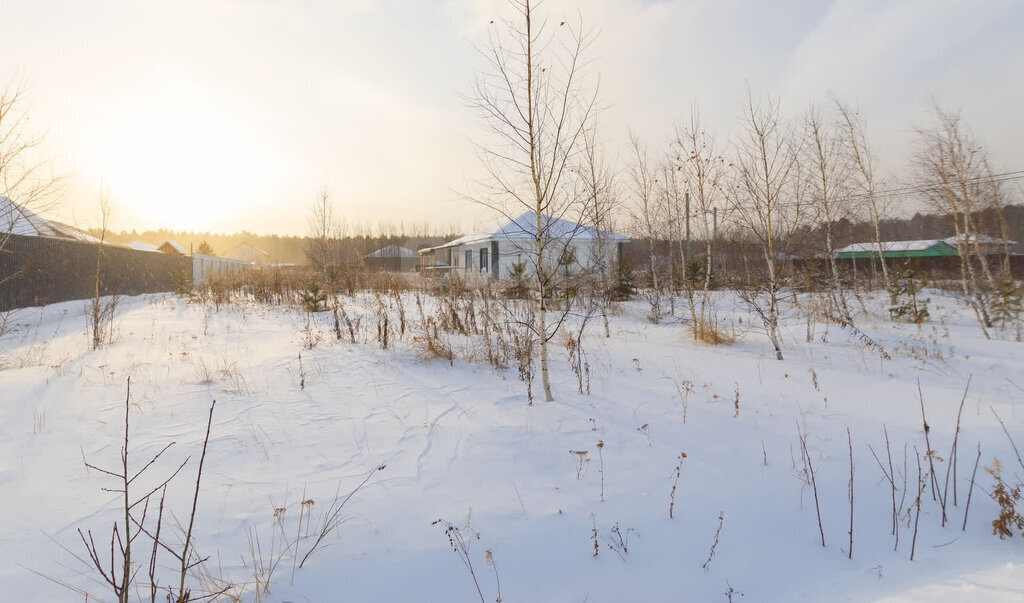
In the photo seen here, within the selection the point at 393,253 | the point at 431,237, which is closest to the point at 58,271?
the point at 393,253

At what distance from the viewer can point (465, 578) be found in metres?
2.22

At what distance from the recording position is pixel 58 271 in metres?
12.5

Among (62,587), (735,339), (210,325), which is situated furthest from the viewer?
(210,325)

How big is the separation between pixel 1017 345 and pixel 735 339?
4291 mm

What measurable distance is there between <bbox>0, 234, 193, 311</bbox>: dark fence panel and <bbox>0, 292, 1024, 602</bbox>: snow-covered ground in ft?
21.1

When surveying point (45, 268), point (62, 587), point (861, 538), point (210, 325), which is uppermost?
point (45, 268)

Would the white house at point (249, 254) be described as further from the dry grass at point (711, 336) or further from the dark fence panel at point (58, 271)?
the dry grass at point (711, 336)

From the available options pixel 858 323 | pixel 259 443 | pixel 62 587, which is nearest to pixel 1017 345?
pixel 858 323

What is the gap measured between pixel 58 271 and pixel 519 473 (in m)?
17.0

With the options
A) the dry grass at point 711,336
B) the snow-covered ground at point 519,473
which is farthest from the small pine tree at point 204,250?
the dry grass at point 711,336

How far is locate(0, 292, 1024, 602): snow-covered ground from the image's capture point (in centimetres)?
221

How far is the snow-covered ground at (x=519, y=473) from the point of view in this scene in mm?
2215

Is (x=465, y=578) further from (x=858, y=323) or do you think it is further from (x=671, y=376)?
(x=858, y=323)

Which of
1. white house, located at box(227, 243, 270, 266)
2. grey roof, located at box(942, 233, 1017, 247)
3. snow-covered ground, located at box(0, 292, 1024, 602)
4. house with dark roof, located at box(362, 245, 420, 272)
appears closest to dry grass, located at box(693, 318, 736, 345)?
snow-covered ground, located at box(0, 292, 1024, 602)
